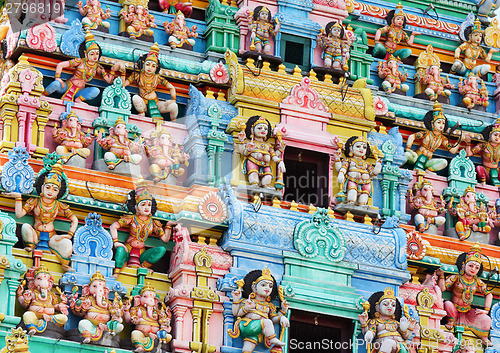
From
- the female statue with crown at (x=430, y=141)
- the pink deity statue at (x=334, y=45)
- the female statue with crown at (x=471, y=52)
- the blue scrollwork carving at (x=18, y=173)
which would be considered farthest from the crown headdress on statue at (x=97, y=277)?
the female statue with crown at (x=471, y=52)

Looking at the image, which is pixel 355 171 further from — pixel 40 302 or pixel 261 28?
pixel 40 302

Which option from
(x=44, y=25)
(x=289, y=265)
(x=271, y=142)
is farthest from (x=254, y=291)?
(x=44, y=25)

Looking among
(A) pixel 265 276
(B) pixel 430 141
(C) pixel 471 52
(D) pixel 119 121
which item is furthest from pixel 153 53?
(C) pixel 471 52

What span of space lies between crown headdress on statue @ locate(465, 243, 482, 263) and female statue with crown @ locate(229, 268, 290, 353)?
166 inches

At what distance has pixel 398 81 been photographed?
1326 inches

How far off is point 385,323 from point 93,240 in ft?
17.8

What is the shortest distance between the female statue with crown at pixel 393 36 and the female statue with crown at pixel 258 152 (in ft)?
13.4

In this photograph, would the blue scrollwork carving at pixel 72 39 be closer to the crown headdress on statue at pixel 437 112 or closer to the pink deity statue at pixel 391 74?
the pink deity statue at pixel 391 74

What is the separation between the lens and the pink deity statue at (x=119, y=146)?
30.0 meters

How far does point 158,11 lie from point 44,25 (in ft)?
9.11

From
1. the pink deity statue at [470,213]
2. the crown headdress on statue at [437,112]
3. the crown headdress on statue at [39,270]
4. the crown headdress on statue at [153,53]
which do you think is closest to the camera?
the crown headdress on statue at [39,270]

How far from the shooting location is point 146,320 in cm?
2866

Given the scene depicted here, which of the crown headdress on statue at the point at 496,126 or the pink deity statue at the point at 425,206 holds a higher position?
the crown headdress on statue at the point at 496,126

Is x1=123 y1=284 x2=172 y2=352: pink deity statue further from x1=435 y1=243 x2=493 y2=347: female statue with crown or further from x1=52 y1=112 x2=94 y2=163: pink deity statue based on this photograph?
x1=435 y1=243 x2=493 y2=347: female statue with crown
